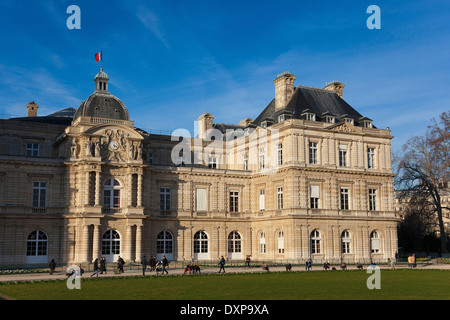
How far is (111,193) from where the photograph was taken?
1941 inches

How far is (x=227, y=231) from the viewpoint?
55.6m

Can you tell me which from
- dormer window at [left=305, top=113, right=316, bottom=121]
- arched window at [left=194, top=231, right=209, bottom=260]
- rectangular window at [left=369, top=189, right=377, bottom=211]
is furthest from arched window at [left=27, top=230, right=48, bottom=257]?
rectangular window at [left=369, top=189, right=377, bottom=211]

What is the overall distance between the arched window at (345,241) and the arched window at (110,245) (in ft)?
73.8

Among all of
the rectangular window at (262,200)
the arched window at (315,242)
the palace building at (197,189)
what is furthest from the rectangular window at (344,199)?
the rectangular window at (262,200)

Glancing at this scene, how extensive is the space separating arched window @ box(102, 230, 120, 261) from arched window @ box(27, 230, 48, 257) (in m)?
5.18

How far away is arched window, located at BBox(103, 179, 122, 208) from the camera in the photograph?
49.1 m

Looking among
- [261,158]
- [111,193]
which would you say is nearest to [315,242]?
[261,158]

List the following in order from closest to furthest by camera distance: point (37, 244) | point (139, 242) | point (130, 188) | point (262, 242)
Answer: point (37, 244)
point (139, 242)
point (130, 188)
point (262, 242)

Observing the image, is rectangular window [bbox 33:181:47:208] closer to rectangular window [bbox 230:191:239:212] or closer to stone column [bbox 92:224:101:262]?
stone column [bbox 92:224:101:262]

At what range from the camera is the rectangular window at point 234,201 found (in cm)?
5681

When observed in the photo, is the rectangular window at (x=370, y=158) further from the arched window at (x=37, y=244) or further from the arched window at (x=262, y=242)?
the arched window at (x=37, y=244)

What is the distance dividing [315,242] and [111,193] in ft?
67.2

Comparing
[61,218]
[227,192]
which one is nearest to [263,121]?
[227,192]

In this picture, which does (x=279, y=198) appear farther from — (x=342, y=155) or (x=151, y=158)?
(x=151, y=158)
